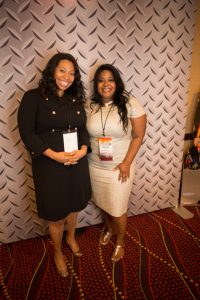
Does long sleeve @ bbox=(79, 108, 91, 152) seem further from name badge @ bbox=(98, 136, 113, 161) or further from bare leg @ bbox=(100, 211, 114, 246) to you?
bare leg @ bbox=(100, 211, 114, 246)

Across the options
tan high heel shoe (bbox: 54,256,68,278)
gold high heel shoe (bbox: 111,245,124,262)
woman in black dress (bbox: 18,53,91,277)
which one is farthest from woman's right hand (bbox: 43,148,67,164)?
gold high heel shoe (bbox: 111,245,124,262)

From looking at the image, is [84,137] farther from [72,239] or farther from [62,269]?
[62,269]

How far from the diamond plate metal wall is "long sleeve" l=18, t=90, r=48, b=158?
47 cm

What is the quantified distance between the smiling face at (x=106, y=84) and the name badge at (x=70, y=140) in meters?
0.43

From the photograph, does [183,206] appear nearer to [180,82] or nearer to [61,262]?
[180,82]

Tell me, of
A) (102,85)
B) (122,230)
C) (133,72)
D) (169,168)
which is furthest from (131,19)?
(122,230)

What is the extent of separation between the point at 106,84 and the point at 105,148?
0.53m

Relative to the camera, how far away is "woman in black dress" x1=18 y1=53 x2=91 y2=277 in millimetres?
1771

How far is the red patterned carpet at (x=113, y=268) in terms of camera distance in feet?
6.42

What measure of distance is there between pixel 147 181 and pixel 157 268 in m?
1.02

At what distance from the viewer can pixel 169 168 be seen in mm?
2990

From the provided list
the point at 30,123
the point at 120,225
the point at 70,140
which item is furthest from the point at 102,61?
the point at 120,225

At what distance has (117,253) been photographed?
2.32 m

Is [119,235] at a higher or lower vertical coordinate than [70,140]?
lower
